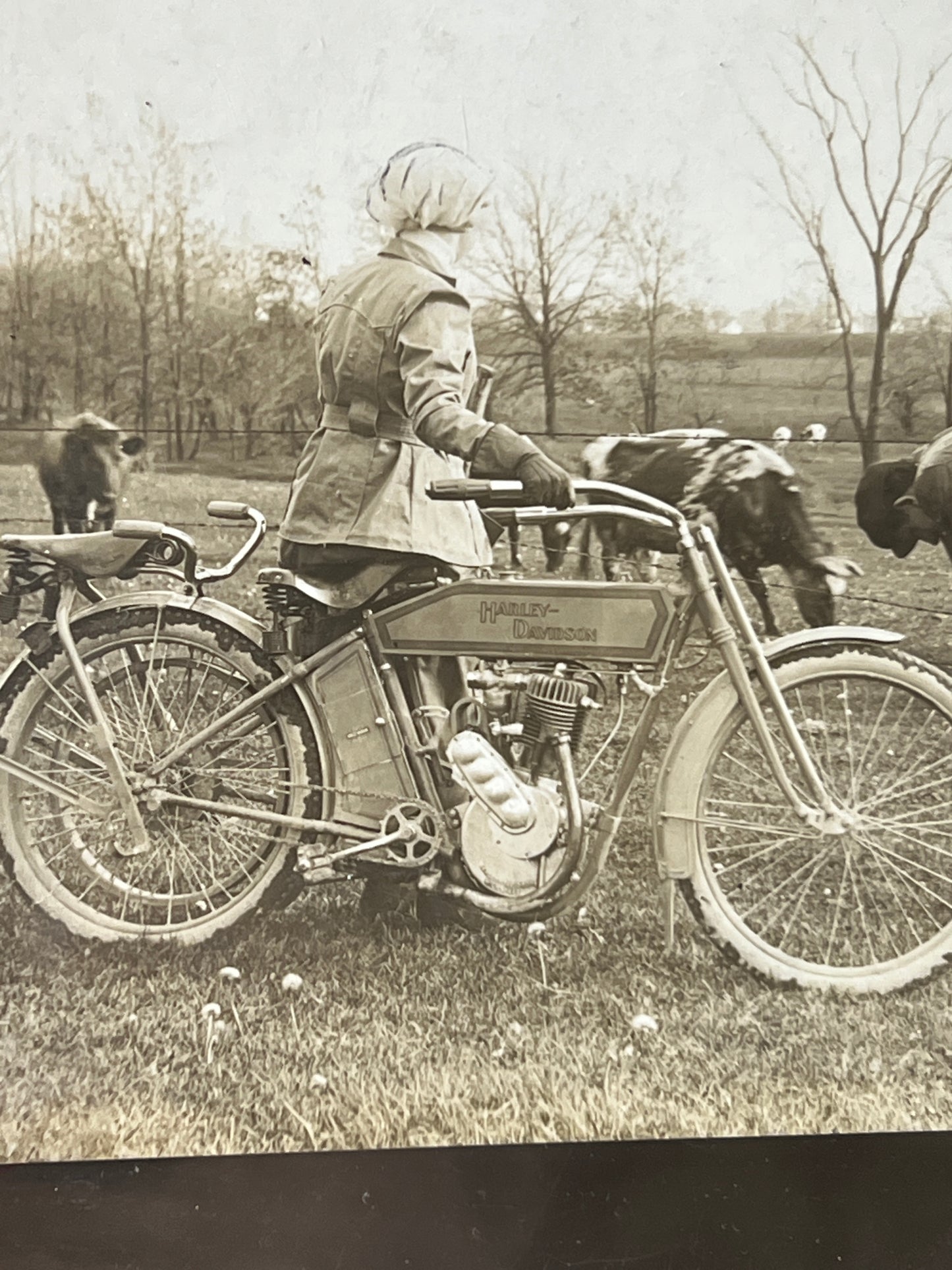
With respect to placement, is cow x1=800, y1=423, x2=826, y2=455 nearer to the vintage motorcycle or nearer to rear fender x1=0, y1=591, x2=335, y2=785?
the vintage motorcycle

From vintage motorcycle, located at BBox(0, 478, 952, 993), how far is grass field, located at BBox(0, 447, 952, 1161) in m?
0.06

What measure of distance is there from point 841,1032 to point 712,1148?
41 centimetres

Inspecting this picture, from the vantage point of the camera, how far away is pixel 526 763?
8.03 ft

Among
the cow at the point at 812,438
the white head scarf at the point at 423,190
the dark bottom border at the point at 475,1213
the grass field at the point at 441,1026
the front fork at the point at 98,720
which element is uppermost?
the white head scarf at the point at 423,190

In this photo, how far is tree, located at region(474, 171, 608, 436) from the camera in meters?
2.44

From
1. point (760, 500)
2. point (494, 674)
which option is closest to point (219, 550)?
point (494, 674)

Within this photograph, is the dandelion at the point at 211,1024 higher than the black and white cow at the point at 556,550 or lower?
lower

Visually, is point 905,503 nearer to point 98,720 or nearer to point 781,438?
point 781,438

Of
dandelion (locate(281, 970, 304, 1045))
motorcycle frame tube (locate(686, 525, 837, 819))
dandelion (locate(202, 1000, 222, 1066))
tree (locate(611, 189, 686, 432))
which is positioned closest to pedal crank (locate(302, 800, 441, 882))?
dandelion (locate(281, 970, 304, 1045))

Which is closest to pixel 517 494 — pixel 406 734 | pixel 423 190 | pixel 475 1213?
pixel 406 734

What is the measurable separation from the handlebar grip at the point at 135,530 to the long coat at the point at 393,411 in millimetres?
330

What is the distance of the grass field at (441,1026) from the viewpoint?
8.13 ft

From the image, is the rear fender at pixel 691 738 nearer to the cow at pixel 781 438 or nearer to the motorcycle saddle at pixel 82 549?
the cow at pixel 781 438

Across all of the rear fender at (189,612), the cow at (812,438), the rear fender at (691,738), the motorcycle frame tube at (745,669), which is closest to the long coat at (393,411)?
the rear fender at (189,612)
